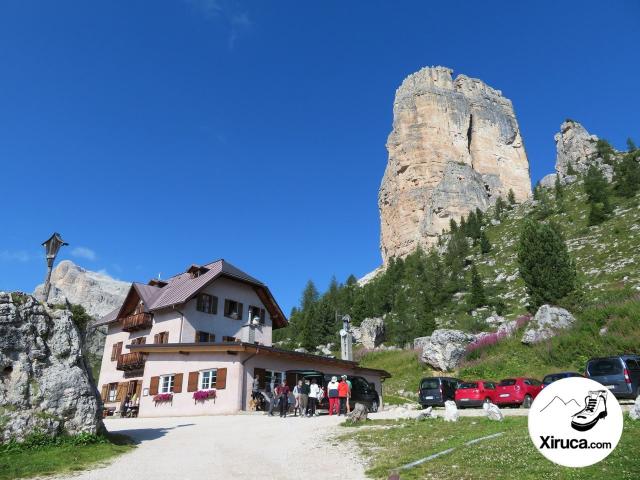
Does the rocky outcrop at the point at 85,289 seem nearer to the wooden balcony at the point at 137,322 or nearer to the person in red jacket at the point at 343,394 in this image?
the wooden balcony at the point at 137,322

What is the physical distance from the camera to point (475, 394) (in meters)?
24.2

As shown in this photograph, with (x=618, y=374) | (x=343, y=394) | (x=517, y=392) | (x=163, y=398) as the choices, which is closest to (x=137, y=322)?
(x=163, y=398)

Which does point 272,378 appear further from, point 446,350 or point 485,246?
point 485,246

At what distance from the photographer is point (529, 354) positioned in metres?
33.0

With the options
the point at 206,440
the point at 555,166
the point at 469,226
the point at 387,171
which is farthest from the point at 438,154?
the point at 206,440

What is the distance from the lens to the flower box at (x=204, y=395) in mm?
27156

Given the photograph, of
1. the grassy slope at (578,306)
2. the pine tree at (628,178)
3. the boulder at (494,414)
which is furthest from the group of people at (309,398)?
the pine tree at (628,178)

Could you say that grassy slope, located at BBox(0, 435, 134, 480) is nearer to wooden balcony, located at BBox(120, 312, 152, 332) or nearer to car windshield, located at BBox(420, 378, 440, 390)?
car windshield, located at BBox(420, 378, 440, 390)

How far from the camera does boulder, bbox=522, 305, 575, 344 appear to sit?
110 feet

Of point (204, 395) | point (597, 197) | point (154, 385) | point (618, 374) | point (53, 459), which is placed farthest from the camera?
point (597, 197)

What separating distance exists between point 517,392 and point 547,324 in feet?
42.2

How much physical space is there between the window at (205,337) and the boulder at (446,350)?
16917mm

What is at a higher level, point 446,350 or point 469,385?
point 446,350

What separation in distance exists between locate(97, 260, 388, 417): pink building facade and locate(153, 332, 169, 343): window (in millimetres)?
31
